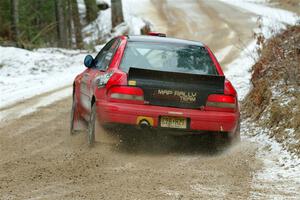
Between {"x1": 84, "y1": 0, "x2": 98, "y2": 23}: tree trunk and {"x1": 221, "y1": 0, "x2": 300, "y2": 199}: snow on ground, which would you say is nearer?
{"x1": 221, "y1": 0, "x2": 300, "y2": 199}: snow on ground

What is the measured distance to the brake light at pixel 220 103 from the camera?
7.93 meters

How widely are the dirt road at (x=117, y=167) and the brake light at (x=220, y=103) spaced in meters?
0.62

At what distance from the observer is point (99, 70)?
8.95 metres

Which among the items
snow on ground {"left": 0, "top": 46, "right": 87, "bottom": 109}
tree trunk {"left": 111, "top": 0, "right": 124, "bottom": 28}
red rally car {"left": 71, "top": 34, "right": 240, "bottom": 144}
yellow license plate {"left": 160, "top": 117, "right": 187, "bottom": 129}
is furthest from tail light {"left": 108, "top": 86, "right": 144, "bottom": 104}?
tree trunk {"left": 111, "top": 0, "right": 124, "bottom": 28}

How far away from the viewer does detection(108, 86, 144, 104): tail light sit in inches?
307

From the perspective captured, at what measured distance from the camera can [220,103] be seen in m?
7.98

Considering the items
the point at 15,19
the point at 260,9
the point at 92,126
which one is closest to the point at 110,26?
the point at 260,9

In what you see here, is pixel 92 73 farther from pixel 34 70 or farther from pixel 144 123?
pixel 34 70

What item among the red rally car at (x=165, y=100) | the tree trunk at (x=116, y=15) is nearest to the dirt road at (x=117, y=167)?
the red rally car at (x=165, y=100)

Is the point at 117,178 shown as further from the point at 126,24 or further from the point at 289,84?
the point at 126,24

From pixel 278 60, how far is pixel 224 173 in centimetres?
406

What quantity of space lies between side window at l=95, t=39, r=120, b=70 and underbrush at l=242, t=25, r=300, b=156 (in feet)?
8.17

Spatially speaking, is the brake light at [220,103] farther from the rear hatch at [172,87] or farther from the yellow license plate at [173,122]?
the yellow license plate at [173,122]

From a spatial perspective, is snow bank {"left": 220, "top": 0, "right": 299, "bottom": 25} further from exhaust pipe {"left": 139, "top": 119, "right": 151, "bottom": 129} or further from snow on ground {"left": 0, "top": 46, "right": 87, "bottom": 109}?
exhaust pipe {"left": 139, "top": 119, "right": 151, "bottom": 129}
